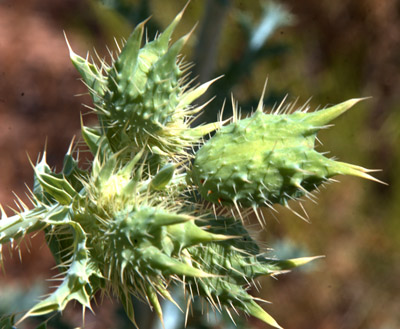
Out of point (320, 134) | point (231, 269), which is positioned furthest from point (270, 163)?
point (320, 134)

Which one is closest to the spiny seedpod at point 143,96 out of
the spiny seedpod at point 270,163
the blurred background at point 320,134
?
the spiny seedpod at point 270,163

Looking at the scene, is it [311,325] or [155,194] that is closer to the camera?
[155,194]

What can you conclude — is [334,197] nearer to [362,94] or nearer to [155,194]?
[362,94]

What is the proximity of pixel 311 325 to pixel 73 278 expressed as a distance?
4.04 metres

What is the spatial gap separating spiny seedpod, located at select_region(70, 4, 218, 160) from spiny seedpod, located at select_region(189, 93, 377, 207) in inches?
6.7

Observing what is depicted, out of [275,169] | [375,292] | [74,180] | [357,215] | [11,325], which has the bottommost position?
[375,292]

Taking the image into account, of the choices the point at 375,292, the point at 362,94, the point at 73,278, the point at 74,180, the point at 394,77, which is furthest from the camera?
the point at 394,77

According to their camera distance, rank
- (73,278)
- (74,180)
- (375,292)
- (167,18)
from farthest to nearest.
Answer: (375,292) < (167,18) < (74,180) < (73,278)

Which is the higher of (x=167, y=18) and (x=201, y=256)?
(x=201, y=256)

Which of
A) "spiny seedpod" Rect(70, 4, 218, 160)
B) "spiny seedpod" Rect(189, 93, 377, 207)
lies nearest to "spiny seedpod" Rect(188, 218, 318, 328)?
"spiny seedpod" Rect(189, 93, 377, 207)

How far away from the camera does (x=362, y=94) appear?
5.38 metres

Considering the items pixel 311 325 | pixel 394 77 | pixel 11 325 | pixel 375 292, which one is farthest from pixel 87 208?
pixel 394 77

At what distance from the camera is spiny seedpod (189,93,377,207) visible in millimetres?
1155

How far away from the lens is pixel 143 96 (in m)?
1.26
